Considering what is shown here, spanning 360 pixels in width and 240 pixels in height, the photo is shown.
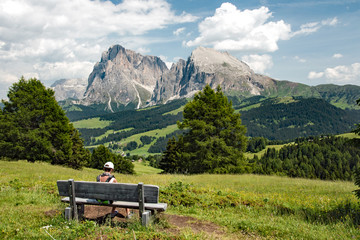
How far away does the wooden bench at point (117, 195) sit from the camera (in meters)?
7.14

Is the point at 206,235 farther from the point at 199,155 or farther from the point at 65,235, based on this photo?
the point at 199,155

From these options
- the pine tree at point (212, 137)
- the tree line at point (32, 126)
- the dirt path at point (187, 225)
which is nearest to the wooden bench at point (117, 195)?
the dirt path at point (187, 225)

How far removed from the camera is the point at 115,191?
7.32m

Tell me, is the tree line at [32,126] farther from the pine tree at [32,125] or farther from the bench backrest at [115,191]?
the bench backrest at [115,191]

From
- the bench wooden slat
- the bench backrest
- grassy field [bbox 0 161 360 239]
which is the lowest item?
grassy field [bbox 0 161 360 239]

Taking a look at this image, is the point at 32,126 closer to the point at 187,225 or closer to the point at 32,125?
the point at 32,125

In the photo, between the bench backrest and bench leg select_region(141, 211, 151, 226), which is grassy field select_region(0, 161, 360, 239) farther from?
the bench backrest

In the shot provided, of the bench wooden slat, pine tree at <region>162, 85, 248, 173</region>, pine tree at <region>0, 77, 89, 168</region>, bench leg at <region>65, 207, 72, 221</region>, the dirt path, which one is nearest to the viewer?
the dirt path

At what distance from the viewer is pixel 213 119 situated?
110 ft

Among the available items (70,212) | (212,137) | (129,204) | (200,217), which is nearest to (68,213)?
(70,212)

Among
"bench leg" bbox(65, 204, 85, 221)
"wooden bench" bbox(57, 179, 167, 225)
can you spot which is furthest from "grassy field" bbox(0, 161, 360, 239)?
"wooden bench" bbox(57, 179, 167, 225)

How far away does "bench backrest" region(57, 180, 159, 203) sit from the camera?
7156 millimetres

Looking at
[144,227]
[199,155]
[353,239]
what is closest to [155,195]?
[144,227]

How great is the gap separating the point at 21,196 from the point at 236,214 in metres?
9.44
